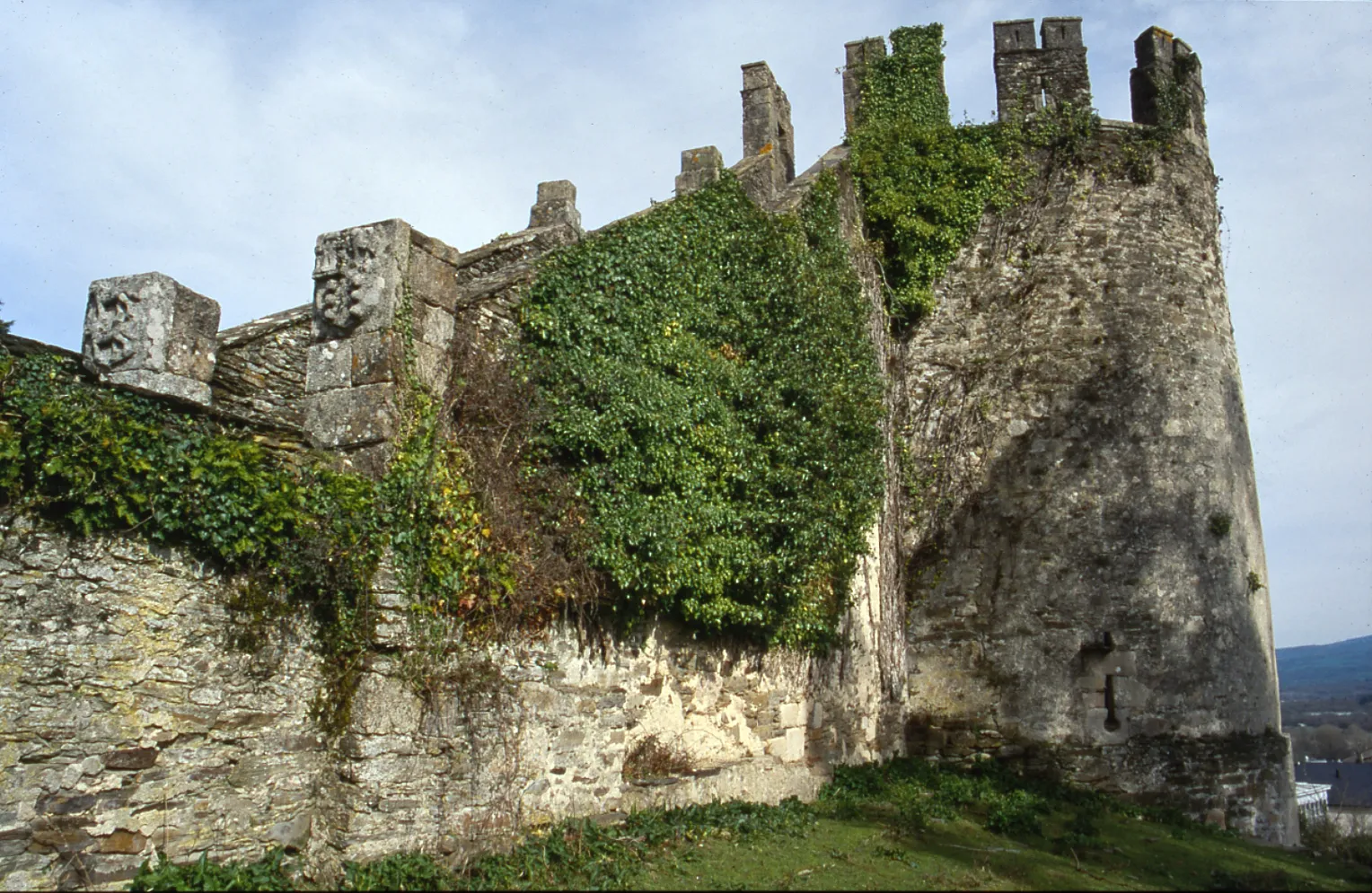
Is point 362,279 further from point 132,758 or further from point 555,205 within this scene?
point 555,205

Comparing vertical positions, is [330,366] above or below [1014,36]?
below

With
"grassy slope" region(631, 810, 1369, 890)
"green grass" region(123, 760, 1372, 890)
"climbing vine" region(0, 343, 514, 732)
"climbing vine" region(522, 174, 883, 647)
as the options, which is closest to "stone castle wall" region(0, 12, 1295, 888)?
"climbing vine" region(0, 343, 514, 732)

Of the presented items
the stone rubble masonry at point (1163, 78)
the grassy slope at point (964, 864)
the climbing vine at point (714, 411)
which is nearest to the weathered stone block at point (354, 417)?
the climbing vine at point (714, 411)

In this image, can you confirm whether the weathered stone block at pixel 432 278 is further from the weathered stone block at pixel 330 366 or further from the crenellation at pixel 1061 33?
the crenellation at pixel 1061 33

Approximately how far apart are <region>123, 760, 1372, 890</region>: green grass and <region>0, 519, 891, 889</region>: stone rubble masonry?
22 cm

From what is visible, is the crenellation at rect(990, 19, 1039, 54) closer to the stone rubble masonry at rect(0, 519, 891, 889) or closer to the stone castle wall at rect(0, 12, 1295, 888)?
the stone castle wall at rect(0, 12, 1295, 888)

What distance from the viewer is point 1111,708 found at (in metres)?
11.6

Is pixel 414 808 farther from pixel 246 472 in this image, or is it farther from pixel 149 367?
pixel 149 367

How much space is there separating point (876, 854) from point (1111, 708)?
207 inches

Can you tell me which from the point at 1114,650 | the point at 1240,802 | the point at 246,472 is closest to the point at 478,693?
the point at 246,472

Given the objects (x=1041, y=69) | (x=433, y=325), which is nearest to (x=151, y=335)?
(x=433, y=325)

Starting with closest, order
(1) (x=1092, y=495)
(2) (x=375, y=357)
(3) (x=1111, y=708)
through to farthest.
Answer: (2) (x=375, y=357), (3) (x=1111, y=708), (1) (x=1092, y=495)

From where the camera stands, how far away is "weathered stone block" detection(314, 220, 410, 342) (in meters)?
7.00

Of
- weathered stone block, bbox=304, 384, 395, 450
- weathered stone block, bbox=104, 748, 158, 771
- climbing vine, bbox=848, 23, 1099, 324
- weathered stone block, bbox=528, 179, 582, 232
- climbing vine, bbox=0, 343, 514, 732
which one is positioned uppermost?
climbing vine, bbox=848, 23, 1099, 324
